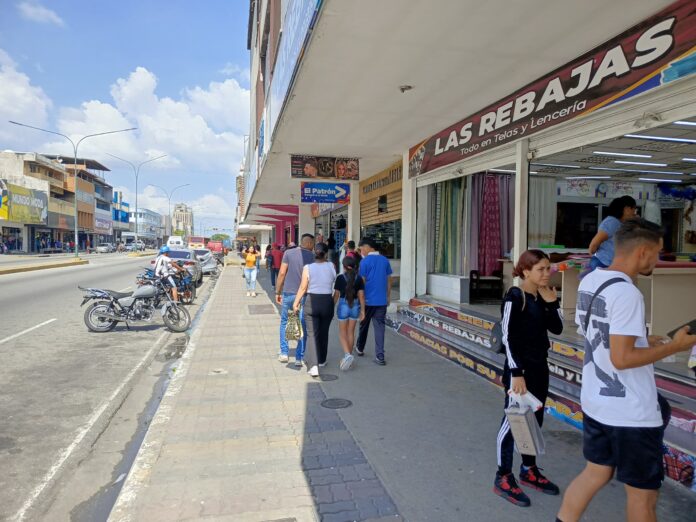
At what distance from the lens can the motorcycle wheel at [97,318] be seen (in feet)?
31.3

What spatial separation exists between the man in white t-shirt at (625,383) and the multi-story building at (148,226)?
388ft

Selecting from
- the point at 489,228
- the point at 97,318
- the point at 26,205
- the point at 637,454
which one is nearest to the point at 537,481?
the point at 637,454

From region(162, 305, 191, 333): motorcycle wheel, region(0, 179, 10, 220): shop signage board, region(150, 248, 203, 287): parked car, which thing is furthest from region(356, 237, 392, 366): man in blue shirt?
region(0, 179, 10, 220): shop signage board

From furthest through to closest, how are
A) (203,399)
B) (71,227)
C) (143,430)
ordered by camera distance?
(71,227), (203,399), (143,430)

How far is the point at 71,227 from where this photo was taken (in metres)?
68.8

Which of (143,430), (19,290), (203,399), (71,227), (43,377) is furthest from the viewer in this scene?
(71,227)

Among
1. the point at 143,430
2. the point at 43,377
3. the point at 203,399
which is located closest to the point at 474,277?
the point at 203,399

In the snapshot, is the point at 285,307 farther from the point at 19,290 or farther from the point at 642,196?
the point at 19,290

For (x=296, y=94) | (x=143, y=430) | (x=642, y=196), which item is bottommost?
(x=143, y=430)

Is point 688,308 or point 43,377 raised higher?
point 688,308

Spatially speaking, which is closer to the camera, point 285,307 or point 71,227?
point 285,307

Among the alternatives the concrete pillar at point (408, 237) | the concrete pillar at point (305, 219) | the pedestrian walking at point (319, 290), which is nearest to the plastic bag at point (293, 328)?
the pedestrian walking at point (319, 290)

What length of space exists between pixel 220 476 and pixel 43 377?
423cm

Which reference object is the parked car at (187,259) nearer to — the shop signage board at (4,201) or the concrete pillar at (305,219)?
the concrete pillar at (305,219)
